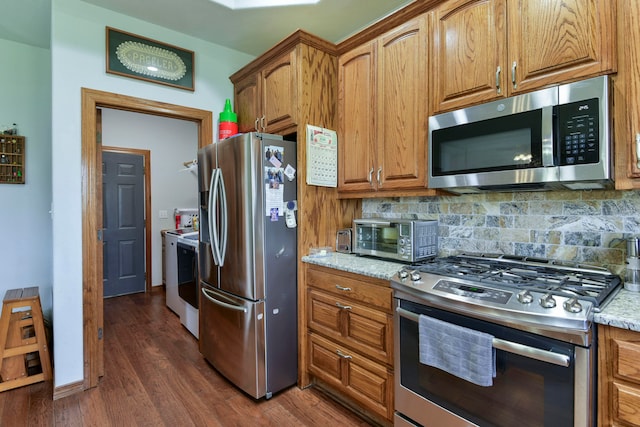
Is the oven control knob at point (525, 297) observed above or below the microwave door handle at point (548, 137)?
below

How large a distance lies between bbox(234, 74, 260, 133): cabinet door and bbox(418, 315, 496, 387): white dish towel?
204 centimetres

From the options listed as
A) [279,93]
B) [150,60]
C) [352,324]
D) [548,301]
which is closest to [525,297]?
[548,301]

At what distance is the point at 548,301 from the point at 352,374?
3.83 feet

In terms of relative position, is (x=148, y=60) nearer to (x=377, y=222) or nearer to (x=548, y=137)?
(x=377, y=222)

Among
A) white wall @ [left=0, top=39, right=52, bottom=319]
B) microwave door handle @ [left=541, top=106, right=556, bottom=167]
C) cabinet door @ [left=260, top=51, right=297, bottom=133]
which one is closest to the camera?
microwave door handle @ [left=541, top=106, right=556, bottom=167]

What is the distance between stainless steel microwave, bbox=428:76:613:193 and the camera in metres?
1.27

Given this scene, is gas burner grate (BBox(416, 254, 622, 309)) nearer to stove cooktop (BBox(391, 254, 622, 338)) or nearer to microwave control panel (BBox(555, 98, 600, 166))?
stove cooktop (BBox(391, 254, 622, 338))

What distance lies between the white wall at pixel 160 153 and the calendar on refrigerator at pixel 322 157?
123 inches

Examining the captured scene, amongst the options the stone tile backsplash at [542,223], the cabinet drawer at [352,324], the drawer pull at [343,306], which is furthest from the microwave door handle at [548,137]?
the drawer pull at [343,306]

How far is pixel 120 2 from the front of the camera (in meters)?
2.21

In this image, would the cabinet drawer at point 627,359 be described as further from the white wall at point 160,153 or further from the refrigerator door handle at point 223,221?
the white wall at point 160,153

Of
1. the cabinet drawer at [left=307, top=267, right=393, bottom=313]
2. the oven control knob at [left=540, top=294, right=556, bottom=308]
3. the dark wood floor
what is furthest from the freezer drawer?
the oven control knob at [left=540, top=294, right=556, bottom=308]

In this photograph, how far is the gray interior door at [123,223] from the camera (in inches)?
170

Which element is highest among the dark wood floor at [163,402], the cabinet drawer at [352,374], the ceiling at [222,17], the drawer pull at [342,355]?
the ceiling at [222,17]
